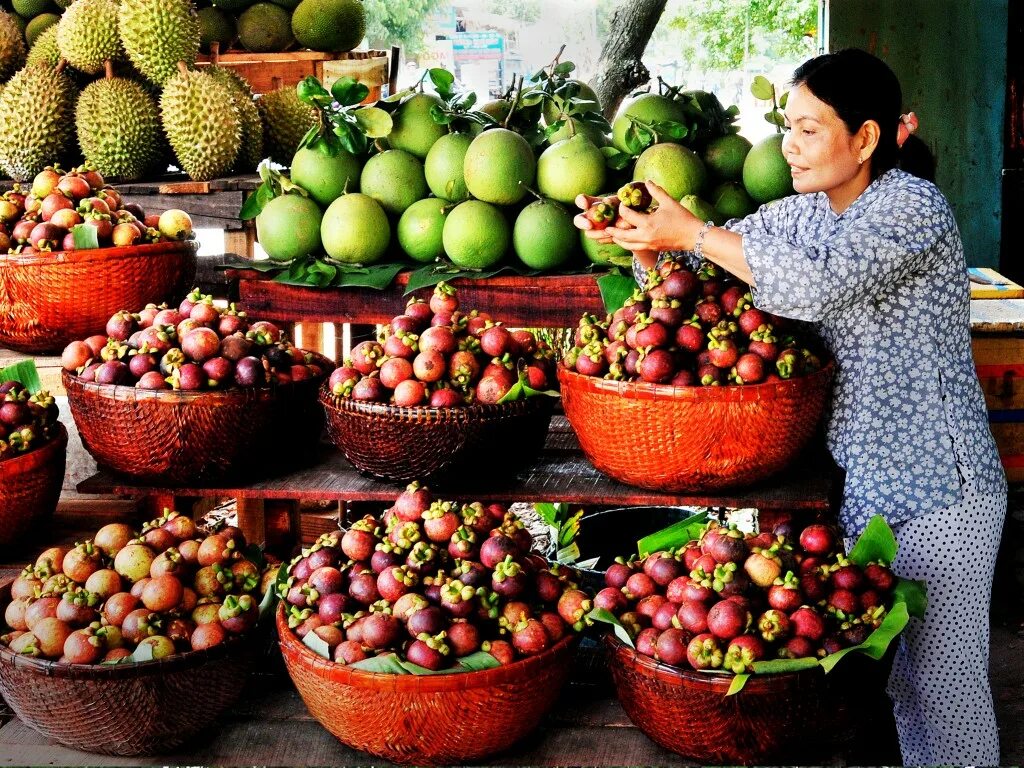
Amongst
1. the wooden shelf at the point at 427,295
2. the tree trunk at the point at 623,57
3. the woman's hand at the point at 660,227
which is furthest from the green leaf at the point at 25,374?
the tree trunk at the point at 623,57

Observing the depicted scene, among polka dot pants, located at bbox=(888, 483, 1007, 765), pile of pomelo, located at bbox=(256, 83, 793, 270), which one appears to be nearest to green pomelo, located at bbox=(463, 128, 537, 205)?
pile of pomelo, located at bbox=(256, 83, 793, 270)

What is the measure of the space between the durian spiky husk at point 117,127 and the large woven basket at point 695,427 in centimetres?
188

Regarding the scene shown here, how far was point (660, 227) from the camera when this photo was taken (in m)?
1.95

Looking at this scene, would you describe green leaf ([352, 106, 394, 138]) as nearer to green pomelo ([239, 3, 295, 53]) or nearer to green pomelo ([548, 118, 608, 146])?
green pomelo ([548, 118, 608, 146])

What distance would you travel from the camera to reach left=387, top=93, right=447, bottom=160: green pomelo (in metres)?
2.93

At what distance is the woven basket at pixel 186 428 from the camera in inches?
81.4

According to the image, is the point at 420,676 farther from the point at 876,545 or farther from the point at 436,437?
the point at 876,545

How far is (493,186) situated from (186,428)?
1082mm

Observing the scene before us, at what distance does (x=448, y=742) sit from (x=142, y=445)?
89 centimetres

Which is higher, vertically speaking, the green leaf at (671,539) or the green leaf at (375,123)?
the green leaf at (375,123)

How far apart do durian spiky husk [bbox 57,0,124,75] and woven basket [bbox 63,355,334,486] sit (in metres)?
1.53

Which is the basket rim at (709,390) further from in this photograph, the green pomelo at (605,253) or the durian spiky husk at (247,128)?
the durian spiky husk at (247,128)

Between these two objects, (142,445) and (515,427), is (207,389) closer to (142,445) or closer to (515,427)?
(142,445)

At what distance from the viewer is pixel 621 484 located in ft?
6.94
